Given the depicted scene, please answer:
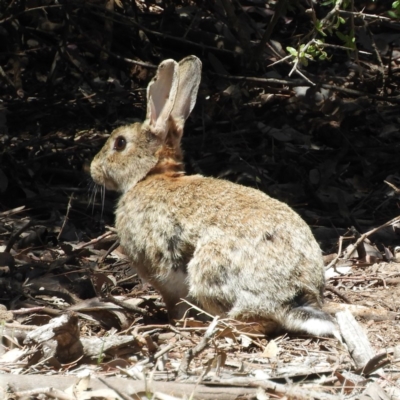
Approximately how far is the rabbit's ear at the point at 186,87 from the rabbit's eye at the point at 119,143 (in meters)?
0.41

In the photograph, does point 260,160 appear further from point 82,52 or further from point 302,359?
point 302,359

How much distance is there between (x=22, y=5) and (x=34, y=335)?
5373 millimetres

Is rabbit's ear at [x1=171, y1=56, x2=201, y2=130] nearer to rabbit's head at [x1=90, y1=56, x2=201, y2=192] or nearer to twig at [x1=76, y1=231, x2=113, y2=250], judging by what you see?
rabbit's head at [x1=90, y1=56, x2=201, y2=192]

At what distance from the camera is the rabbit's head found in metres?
6.08

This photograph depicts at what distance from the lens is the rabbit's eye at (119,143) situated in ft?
20.6

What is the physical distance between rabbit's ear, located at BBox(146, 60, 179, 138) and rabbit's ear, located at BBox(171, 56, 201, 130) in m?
0.13

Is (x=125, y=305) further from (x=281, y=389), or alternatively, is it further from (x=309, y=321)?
(x=281, y=389)

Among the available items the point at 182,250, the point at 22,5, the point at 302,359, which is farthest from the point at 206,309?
the point at 22,5

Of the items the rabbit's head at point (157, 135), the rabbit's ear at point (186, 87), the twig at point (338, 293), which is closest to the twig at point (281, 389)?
the twig at point (338, 293)

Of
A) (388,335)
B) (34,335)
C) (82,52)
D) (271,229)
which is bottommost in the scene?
(388,335)

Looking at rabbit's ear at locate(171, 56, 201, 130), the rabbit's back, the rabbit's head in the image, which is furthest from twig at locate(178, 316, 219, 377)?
rabbit's ear at locate(171, 56, 201, 130)

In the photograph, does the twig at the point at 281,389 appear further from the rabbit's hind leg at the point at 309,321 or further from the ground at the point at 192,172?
the rabbit's hind leg at the point at 309,321

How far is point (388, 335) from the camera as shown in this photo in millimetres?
5219

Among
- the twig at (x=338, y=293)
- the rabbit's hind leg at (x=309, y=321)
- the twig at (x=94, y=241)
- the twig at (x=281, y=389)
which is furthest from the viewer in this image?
the twig at (x=94, y=241)
